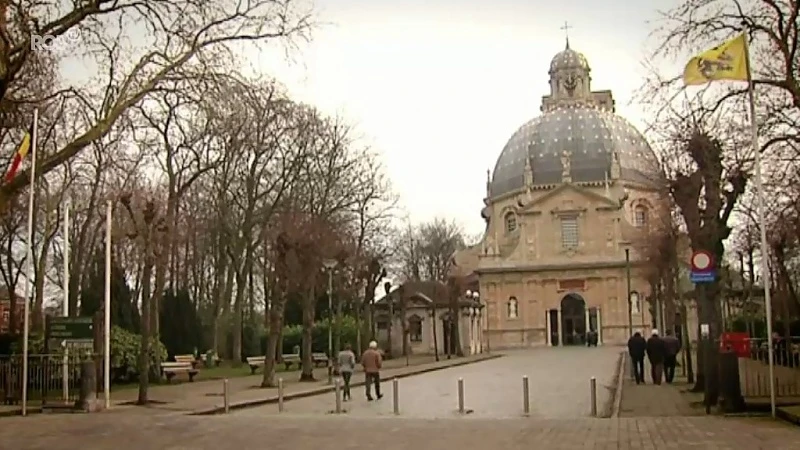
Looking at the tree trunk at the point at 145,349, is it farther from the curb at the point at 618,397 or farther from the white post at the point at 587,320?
the white post at the point at 587,320

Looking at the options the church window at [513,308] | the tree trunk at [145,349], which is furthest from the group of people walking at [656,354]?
the church window at [513,308]

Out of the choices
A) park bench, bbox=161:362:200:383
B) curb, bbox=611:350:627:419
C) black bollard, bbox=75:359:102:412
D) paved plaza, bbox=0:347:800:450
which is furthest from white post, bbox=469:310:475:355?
black bollard, bbox=75:359:102:412

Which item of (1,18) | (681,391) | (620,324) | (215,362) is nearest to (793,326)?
(681,391)

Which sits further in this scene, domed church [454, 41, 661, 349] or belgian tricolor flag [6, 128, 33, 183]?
domed church [454, 41, 661, 349]

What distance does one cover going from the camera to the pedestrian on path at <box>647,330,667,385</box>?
3167 cm

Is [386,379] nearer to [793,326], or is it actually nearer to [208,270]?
[793,326]

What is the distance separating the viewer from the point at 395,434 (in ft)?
55.8

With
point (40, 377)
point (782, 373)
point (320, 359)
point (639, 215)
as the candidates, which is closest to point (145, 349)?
point (40, 377)

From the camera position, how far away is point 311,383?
36156mm

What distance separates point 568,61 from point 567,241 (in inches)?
1088

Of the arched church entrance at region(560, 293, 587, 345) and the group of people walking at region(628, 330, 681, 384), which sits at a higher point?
the arched church entrance at region(560, 293, 587, 345)

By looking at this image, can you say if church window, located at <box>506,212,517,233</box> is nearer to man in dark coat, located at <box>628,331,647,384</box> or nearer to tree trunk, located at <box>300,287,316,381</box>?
tree trunk, located at <box>300,287,316,381</box>

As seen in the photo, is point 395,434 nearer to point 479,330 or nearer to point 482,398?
point 482,398

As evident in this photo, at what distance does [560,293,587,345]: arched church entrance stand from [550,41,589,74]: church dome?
32037mm
